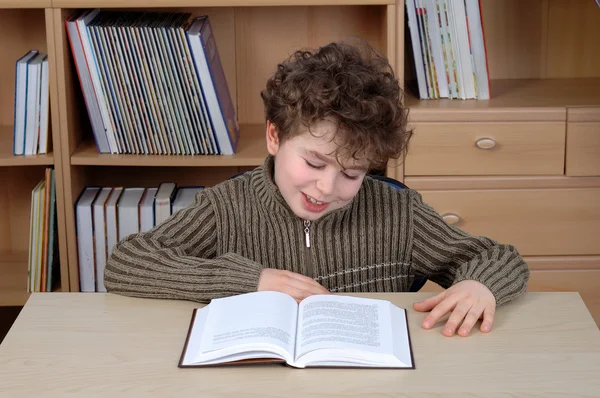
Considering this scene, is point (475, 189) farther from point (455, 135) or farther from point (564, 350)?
point (564, 350)

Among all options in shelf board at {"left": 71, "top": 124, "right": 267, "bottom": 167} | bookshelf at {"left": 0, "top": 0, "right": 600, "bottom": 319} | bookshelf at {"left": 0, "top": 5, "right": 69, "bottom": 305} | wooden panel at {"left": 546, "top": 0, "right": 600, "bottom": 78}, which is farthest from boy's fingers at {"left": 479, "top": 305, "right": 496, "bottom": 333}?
wooden panel at {"left": 546, "top": 0, "right": 600, "bottom": 78}

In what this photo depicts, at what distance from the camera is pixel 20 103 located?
215 cm

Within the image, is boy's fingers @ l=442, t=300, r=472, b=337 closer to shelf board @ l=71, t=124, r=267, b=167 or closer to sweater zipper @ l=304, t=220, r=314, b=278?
sweater zipper @ l=304, t=220, r=314, b=278

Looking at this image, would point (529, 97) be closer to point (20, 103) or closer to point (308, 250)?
point (308, 250)

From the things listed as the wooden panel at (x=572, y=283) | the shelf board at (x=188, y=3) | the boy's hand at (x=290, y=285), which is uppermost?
the shelf board at (x=188, y=3)

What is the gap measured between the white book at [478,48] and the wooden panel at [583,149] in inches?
9.2

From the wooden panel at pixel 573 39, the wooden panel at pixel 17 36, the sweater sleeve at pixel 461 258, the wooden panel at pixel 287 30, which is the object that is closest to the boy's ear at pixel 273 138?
the sweater sleeve at pixel 461 258

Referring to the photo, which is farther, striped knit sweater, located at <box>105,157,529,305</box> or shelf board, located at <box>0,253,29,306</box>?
shelf board, located at <box>0,253,29,306</box>

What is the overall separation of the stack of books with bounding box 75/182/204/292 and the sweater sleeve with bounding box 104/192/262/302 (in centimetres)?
82

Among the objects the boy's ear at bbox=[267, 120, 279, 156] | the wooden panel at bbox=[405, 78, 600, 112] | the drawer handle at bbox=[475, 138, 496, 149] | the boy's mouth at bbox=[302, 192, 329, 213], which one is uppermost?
the wooden panel at bbox=[405, 78, 600, 112]

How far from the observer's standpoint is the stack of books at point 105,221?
7.31 ft

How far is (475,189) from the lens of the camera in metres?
2.18

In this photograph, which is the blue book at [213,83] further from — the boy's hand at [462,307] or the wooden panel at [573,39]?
the boy's hand at [462,307]

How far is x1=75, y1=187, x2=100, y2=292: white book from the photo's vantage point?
87.6 inches
